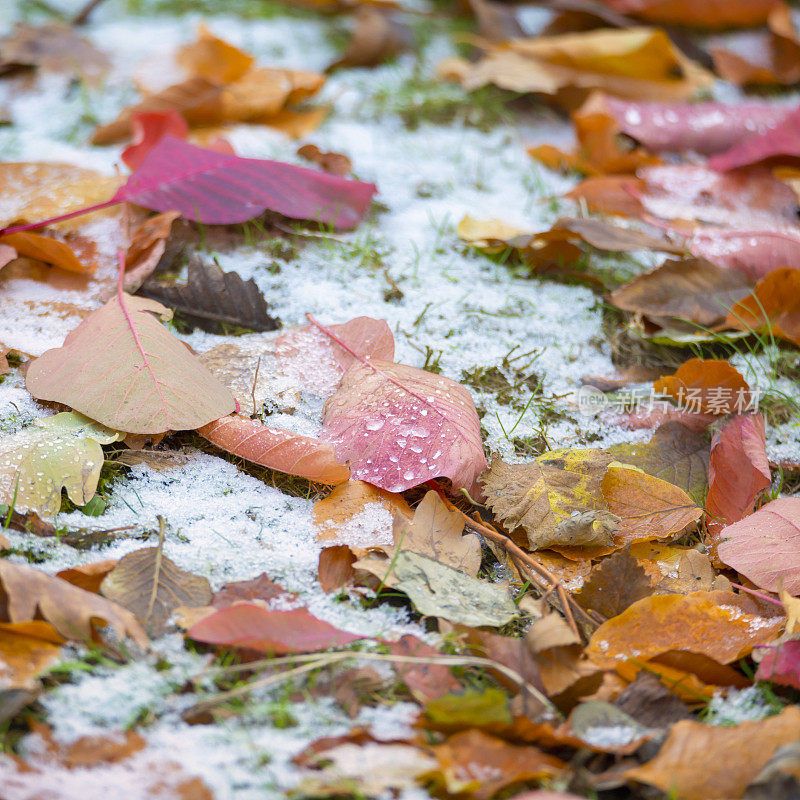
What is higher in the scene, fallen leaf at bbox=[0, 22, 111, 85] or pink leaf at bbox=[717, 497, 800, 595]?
fallen leaf at bbox=[0, 22, 111, 85]

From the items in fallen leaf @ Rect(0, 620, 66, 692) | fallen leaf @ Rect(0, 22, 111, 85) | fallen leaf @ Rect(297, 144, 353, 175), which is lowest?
fallen leaf @ Rect(0, 620, 66, 692)

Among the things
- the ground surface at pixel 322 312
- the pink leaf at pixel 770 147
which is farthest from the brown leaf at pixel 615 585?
the pink leaf at pixel 770 147

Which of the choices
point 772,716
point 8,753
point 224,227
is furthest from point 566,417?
point 8,753

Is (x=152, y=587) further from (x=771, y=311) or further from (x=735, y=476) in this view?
(x=771, y=311)

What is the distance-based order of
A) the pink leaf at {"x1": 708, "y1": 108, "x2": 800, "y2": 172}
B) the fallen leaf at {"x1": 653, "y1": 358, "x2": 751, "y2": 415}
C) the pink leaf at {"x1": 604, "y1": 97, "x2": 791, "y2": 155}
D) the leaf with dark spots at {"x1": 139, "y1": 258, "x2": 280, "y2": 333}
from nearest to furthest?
the fallen leaf at {"x1": 653, "y1": 358, "x2": 751, "y2": 415} < the leaf with dark spots at {"x1": 139, "y1": 258, "x2": 280, "y2": 333} < the pink leaf at {"x1": 708, "y1": 108, "x2": 800, "y2": 172} < the pink leaf at {"x1": 604, "y1": 97, "x2": 791, "y2": 155}

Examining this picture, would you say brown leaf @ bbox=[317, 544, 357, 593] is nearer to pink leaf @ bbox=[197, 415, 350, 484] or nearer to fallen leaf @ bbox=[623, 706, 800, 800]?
pink leaf @ bbox=[197, 415, 350, 484]

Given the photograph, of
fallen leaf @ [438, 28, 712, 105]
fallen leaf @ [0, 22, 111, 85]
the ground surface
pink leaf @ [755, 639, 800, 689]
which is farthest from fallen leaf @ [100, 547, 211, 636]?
fallen leaf @ [438, 28, 712, 105]

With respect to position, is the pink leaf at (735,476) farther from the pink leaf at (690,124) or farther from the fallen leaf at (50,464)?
the pink leaf at (690,124)

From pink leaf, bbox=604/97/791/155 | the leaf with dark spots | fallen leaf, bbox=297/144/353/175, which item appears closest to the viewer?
the leaf with dark spots
